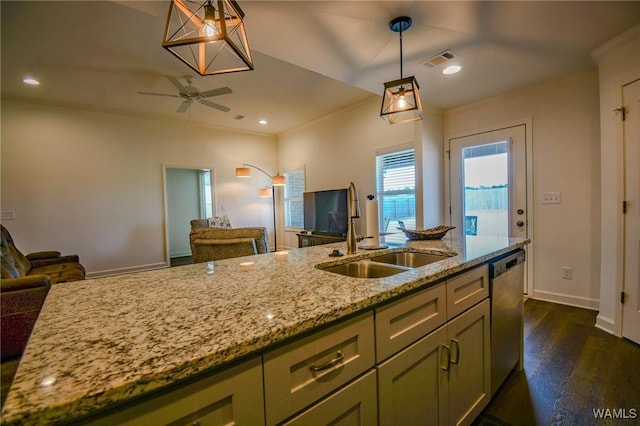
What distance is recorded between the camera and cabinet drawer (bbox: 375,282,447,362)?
0.94 metres

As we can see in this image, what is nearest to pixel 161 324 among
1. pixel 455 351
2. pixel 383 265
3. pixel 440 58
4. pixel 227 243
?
pixel 383 265

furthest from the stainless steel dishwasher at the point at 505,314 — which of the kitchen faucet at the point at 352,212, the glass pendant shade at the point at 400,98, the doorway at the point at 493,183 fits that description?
the doorway at the point at 493,183

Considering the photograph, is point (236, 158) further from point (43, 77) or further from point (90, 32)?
point (90, 32)

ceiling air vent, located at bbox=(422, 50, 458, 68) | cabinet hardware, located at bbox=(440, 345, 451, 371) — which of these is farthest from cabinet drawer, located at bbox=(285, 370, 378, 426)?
ceiling air vent, located at bbox=(422, 50, 458, 68)

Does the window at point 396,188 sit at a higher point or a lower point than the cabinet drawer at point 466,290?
higher

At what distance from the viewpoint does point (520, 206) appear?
11.0ft

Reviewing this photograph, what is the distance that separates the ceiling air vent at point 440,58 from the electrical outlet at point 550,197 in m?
1.95

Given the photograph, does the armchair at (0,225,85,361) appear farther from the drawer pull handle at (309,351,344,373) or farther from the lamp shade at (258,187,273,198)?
the lamp shade at (258,187,273,198)

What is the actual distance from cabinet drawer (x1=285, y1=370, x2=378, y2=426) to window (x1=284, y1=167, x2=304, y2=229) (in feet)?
17.0

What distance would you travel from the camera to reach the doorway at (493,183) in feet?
10.9

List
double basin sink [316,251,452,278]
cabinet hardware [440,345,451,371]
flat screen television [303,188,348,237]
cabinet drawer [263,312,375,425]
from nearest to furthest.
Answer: cabinet drawer [263,312,375,425], cabinet hardware [440,345,451,371], double basin sink [316,251,452,278], flat screen television [303,188,348,237]

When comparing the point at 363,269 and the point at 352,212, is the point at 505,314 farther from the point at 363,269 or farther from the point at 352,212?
the point at 352,212

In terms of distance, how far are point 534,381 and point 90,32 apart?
467 cm

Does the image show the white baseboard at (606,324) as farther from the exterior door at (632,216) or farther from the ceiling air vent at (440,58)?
the ceiling air vent at (440,58)
